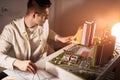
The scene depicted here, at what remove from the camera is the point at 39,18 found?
1279mm

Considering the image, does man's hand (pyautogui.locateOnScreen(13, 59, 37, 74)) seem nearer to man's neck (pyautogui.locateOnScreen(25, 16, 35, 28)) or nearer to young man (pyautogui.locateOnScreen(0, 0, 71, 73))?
young man (pyautogui.locateOnScreen(0, 0, 71, 73))

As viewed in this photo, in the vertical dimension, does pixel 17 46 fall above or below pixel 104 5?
below

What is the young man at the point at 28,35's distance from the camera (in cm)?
124

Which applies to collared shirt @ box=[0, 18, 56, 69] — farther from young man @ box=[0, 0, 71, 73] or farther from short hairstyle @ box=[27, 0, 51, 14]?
short hairstyle @ box=[27, 0, 51, 14]

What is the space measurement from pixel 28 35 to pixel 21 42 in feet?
0.27

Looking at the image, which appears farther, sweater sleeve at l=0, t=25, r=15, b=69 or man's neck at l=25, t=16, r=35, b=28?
man's neck at l=25, t=16, r=35, b=28

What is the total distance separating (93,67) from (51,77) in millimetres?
264

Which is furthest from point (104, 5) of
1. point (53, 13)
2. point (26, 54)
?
point (26, 54)

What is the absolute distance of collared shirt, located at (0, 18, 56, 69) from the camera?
125 centimetres

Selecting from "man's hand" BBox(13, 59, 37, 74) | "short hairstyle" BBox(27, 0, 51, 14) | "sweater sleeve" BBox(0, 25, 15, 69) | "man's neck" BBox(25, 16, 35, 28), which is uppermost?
"short hairstyle" BBox(27, 0, 51, 14)

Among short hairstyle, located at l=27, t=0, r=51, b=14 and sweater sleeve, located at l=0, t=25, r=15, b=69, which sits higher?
short hairstyle, located at l=27, t=0, r=51, b=14

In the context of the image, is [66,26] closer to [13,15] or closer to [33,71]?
[13,15]

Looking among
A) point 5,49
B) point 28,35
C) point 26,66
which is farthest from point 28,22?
point 26,66

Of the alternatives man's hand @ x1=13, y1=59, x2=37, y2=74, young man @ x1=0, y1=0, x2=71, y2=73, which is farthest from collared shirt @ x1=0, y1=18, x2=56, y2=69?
man's hand @ x1=13, y1=59, x2=37, y2=74
